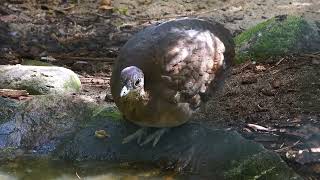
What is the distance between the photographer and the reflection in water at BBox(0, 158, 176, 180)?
147 inches

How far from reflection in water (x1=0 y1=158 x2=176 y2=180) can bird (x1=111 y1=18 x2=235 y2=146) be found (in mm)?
236

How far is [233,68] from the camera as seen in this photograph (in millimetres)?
5508

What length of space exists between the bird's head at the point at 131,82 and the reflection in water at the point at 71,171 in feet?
1.77

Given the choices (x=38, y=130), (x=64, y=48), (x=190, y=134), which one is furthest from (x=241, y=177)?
(x=64, y=48)

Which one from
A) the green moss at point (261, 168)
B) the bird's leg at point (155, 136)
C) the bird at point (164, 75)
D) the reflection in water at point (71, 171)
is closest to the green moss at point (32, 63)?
the reflection in water at point (71, 171)

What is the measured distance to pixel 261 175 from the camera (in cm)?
342

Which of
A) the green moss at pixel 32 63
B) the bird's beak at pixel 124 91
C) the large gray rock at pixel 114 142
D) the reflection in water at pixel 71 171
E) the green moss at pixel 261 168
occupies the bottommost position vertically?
the green moss at pixel 32 63

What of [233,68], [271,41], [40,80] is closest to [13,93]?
[40,80]

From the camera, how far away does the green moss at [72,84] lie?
16.7ft

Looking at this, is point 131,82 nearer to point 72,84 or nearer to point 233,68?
point 72,84

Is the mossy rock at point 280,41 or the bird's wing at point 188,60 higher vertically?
the bird's wing at point 188,60

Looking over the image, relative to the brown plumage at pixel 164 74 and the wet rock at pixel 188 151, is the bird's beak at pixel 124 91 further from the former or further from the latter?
the wet rock at pixel 188 151

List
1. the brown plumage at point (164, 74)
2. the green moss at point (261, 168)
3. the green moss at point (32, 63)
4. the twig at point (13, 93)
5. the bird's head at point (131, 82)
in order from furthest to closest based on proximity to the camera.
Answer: the green moss at point (32, 63)
the twig at point (13, 93)
the brown plumage at point (164, 74)
the bird's head at point (131, 82)
the green moss at point (261, 168)

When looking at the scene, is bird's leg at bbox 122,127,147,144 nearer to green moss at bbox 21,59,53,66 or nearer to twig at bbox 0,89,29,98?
twig at bbox 0,89,29,98
